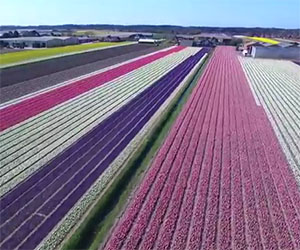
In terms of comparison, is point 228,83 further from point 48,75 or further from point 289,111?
point 48,75

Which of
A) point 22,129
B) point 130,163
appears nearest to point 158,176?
point 130,163

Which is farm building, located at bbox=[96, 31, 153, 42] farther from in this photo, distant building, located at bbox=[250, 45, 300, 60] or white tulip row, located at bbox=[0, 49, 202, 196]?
white tulip row, located at bbox=[0, 49, 202, 196]

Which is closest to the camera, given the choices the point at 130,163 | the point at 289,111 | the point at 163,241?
the point at 163,241

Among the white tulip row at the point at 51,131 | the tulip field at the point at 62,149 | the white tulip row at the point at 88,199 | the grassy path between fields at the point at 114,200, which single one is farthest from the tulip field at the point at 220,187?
the white tulip row at the point at 51,131

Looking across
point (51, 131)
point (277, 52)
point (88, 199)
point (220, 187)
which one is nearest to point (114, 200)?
point (88, 199)

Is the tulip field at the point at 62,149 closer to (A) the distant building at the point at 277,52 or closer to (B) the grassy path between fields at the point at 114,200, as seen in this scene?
(B) the grassy path between fields at the point at 114,200

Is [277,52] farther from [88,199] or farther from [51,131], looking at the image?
[88,199]

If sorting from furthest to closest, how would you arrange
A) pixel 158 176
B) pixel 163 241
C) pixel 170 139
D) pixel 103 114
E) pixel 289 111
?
pixel 289 111
pixel 103 114
pixel 170 139
pixel 158 176
pixel 163 241
